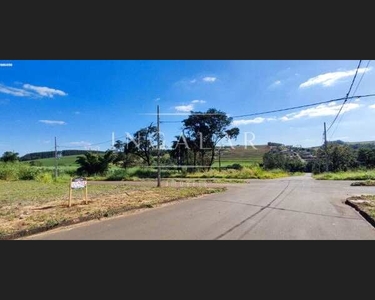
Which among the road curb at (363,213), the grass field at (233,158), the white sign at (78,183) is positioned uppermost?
the grass field at (233,158)

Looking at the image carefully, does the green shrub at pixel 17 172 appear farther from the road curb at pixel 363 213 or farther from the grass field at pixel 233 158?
the road curb at pixel 363 213

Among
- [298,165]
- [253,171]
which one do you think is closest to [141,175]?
[253,171]

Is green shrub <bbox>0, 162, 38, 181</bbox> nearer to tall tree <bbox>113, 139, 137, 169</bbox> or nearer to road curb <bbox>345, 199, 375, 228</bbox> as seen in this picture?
tall tree <bbox>113, 139, 137, 169</bbox>

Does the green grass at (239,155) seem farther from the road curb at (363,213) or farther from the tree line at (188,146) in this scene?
the road curb at (363,213)

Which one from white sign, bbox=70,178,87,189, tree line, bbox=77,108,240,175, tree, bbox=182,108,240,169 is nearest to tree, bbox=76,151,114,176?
tree line, bbox=77,108,240,175

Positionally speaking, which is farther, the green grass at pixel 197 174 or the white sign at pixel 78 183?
the green grass at pixel 197 174

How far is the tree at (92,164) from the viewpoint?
110 feet

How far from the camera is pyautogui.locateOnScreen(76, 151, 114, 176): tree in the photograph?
110 ft

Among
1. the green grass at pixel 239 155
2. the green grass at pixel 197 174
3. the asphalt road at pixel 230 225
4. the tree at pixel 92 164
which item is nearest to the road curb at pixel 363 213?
the asphalt road at pixel 230 225

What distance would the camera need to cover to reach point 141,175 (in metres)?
31.2

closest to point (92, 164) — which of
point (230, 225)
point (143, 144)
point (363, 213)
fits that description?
point (143, 144)

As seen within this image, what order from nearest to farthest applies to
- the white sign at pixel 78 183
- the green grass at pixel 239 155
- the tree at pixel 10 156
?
the white sign at pixel 78 183
the tree at pixel 10 156
the green grass at pixel 239 155

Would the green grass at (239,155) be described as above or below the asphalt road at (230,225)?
above

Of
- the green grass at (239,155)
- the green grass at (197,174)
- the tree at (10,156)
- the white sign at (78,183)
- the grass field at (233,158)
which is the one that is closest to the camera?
the white sign at (78,183)
